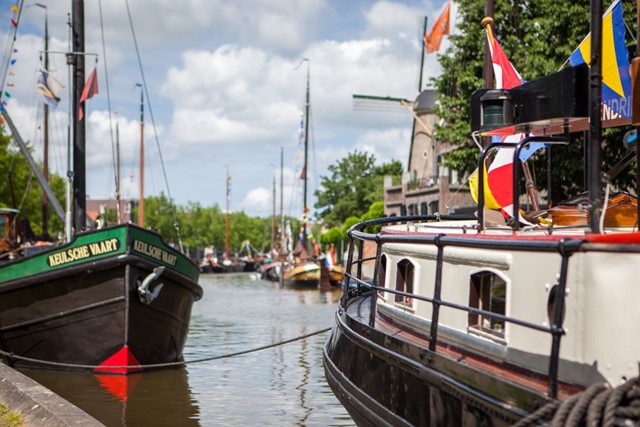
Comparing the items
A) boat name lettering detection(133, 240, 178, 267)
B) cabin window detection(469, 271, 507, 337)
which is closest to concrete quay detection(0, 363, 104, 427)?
cabin window detection(469, 271, 507, 337)

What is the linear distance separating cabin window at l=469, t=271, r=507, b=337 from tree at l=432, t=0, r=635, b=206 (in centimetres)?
1624

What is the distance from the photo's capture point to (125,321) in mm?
14156

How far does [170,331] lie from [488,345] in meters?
9.97

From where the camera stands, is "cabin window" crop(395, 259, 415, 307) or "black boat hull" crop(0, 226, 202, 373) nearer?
"cabin window" crop(395, 259, 415, 307)

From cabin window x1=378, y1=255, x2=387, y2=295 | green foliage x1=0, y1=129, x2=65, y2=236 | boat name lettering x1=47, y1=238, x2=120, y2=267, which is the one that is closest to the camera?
cabin window x1=378, y1=255, x2=387, y2=295

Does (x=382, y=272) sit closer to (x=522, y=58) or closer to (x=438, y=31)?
(x=522, y=58)

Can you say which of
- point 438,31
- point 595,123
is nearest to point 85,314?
point 595,123

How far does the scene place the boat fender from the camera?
14148mm

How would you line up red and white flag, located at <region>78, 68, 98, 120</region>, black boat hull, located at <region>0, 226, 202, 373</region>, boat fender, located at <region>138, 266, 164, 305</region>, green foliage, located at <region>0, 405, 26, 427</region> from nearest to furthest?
green foliage, located at <region>0, 405, 26, 427</region> → black boat hull, located at <region>0, 226, 202, 373</region> → boat fender, located at <region>138, 266, 164, 305</region> → red and white flag, located at <region>78, 68, 98, 120</region>

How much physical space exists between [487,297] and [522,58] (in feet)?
64.9

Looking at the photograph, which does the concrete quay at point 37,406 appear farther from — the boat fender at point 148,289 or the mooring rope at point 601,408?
the mooring rope at point 601,408

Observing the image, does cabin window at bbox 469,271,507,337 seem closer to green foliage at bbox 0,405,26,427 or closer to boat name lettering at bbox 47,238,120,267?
green foliage at bbox 0,405,26,427

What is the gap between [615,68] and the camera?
9.68 meters

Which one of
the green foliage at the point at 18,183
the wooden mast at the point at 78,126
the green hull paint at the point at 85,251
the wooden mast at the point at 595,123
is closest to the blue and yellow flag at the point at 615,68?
the wooden mast at the point at 595,123
